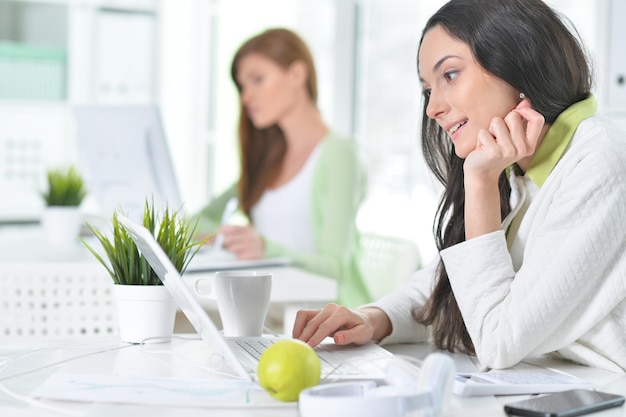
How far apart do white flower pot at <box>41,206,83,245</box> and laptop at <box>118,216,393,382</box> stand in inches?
64.6

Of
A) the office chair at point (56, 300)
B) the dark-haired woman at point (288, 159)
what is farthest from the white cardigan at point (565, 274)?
the dark-haired woman at point (288, 159)

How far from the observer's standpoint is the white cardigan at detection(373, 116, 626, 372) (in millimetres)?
1247

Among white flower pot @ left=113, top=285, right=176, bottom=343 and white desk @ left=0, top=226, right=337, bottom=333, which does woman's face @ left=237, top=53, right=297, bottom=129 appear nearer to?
white desk @ left=0, top=226, right=337, bottom=333

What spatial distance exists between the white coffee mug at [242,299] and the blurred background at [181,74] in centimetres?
280

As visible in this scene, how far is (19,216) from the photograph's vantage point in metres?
4.52

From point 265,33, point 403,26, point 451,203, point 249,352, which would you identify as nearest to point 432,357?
point 249,352

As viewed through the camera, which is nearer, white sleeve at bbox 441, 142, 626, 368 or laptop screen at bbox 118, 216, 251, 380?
laptop screen at bbox 118, 216, 251, 380

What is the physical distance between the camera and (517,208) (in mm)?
1444

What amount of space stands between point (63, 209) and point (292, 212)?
790 millimetres

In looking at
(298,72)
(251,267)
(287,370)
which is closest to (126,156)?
(251,267)

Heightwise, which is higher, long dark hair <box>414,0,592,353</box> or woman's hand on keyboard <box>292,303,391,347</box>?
long dark hair <box>414,0,592,353</box>

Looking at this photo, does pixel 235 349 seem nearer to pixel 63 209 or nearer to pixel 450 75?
pixel 450 75

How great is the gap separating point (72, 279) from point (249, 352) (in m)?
1.06

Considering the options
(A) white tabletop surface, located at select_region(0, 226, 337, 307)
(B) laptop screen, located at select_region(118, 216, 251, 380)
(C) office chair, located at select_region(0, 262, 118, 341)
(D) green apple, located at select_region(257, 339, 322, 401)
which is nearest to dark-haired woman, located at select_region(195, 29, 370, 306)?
(A) white tabletop surface, located at select_region(0, 226, 337, 307)
